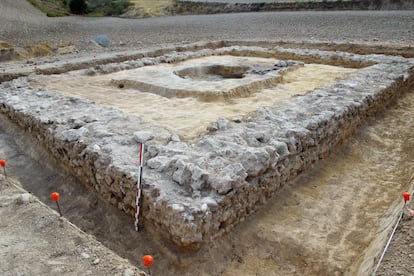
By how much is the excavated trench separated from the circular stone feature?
1333mm

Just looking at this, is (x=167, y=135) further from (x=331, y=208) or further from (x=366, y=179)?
(x=366, y=179)

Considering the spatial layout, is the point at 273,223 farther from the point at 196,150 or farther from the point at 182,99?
the point at 182,99

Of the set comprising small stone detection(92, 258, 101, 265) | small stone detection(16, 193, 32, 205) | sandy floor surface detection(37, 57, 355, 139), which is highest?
sandy floor surface detection(37, 57, 355, 139)

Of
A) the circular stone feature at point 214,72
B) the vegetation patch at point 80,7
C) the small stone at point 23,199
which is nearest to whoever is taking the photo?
→ the small stone at point 23,199

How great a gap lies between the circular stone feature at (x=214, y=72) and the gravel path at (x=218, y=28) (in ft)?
18.4

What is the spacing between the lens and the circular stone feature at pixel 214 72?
859 centimetres

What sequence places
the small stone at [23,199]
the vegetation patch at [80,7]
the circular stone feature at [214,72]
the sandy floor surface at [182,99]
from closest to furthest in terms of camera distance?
the small stone at [23,199] < the sandy floor surface at [182,99] < the circular stone feature at [214,72] < the vegetation patch at [80,7]

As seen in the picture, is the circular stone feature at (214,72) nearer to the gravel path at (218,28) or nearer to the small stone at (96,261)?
the gravel path at (218,28)

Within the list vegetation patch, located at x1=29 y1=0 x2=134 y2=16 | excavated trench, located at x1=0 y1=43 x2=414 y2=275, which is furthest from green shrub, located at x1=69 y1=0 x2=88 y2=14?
excavated trench, located at x1=0 y1=43 x2=414 y2=275

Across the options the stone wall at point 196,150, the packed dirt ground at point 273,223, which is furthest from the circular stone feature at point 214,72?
the packed dirt ground at point 273,223

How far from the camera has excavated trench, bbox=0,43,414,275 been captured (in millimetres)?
3266

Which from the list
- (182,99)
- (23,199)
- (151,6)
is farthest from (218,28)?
(23,199)

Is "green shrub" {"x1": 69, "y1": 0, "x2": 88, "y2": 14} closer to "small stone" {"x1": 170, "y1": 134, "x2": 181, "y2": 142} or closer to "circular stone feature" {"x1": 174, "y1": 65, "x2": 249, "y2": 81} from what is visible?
"circular stone feature" {"x1": 174, "y1": 65, "x2": 249, "y2": 81}

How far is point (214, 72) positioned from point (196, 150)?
5.38m
